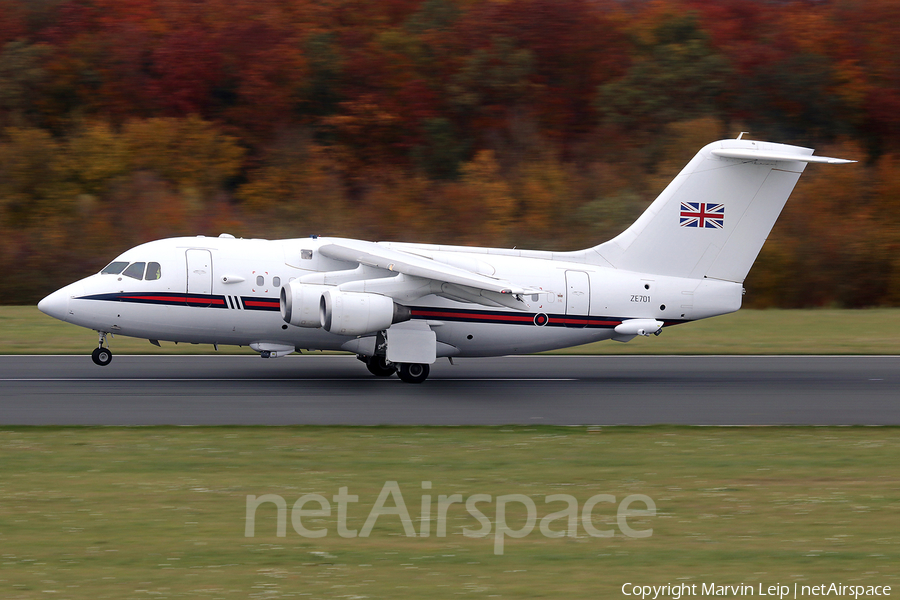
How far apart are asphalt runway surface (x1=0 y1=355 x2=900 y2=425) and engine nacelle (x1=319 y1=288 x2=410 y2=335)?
1.31m

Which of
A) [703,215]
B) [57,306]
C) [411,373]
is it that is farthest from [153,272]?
[703,215]

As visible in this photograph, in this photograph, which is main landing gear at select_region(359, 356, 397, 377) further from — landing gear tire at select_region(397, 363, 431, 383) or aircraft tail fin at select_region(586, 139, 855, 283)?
aircraft tail fin at select_region(586, 139, 855, 283)

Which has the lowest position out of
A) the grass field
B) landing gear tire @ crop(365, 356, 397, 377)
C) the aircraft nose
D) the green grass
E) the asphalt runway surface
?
the green grass

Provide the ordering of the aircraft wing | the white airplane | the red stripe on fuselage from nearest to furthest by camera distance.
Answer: the aircraft wing
the white airplane
the red stripe on fuselage

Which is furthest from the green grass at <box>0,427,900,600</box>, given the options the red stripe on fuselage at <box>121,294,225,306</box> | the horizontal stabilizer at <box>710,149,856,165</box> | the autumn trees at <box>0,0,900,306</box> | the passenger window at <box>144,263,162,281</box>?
the autumn trees at <box>0,0,900,306</box>

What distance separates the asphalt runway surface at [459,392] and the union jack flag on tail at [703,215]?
3.40m

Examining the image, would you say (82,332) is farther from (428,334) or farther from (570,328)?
(570,328)

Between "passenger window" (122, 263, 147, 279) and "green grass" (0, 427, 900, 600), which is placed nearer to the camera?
"green grass" (0, 427, 900, 600)

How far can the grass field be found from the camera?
25.3m

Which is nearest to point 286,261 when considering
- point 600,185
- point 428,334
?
point 428,334

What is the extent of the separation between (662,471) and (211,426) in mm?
7060

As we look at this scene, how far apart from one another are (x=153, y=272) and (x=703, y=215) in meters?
11.6

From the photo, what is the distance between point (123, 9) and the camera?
6056 cm

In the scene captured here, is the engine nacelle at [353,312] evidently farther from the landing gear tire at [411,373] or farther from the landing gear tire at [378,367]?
the landing gear tire at [378,367]
